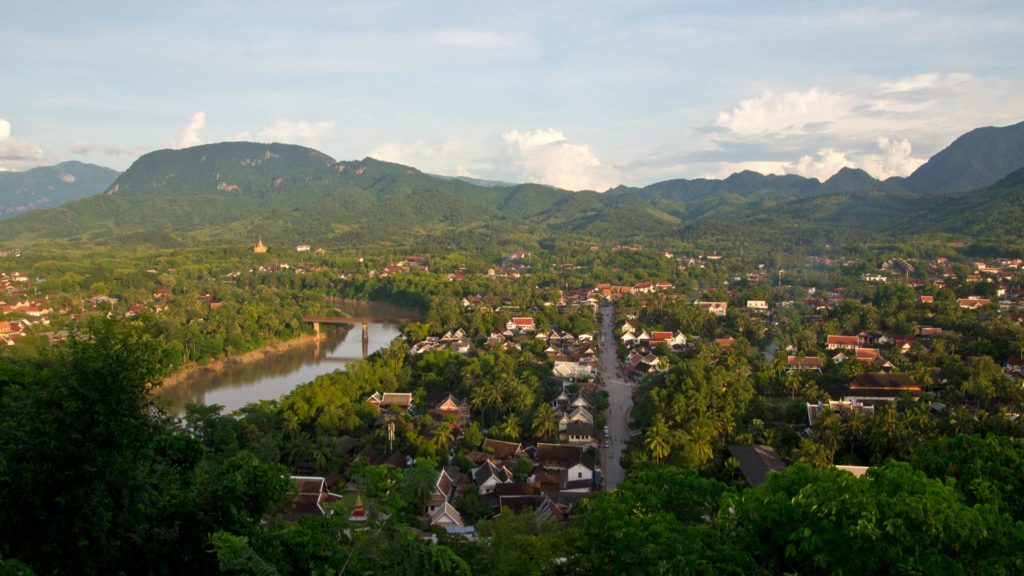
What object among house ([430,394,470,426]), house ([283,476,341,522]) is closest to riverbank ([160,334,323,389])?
house ([430,394,470,426])

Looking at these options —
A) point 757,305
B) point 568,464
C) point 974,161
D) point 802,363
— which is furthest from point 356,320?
point 974,161

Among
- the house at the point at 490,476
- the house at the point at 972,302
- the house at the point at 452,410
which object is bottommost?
the house at the point at 490,476

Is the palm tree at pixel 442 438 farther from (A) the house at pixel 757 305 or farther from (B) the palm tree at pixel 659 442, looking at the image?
(A) the house at pixel 757 305

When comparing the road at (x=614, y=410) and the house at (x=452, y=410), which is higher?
the house at (x=452, y=410)

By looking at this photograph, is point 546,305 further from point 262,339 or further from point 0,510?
point 0,510

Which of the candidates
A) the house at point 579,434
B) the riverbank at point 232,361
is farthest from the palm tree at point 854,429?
the riverbank at point 232,361
